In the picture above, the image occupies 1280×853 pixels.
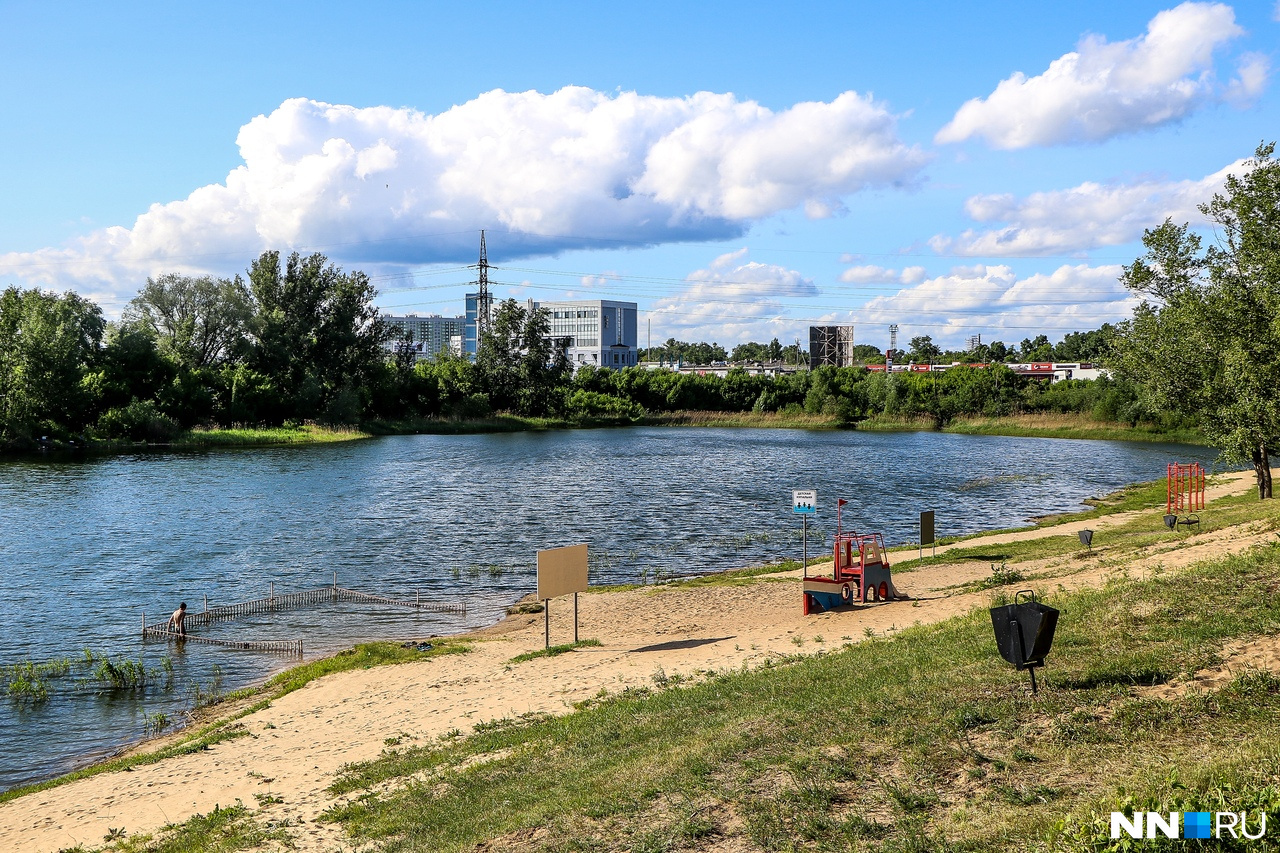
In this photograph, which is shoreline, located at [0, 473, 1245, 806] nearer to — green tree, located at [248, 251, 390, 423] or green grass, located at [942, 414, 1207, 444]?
green grass, located at [942, 414, 1207, 444]

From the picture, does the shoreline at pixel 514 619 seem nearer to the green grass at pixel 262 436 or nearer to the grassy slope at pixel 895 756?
the grassy slope at pixel 895 756

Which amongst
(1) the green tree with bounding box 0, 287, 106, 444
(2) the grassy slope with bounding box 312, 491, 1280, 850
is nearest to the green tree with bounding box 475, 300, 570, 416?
(1) the green tree with bounding box 0, 287, 106, 444

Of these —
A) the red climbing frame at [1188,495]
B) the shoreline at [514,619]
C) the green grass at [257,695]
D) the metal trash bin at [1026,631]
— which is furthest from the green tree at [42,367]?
the metal trash bin at [1026,631]

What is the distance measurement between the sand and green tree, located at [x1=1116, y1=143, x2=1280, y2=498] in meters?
10.4

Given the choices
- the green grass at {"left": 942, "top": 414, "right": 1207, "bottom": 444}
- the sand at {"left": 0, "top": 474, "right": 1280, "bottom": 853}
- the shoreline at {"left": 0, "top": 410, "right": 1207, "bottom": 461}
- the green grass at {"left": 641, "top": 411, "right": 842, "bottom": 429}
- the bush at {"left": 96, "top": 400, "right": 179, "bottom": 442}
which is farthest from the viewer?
the green grass at {"left": 641, "top": 411, "right": 842, "bottom": 429}

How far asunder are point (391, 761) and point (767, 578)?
18809 millimetres

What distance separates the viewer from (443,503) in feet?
177

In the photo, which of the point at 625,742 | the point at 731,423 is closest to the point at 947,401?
the point at 731,423

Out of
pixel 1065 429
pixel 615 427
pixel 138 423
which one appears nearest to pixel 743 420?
pixel 615 427

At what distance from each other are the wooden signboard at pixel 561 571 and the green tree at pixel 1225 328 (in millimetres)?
22773

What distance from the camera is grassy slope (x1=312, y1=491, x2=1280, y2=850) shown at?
341 inches

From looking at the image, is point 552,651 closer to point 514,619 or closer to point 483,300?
point 514,619

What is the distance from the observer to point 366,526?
1802 inches

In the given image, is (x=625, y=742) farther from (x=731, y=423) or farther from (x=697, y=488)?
(x=731, y=423)
